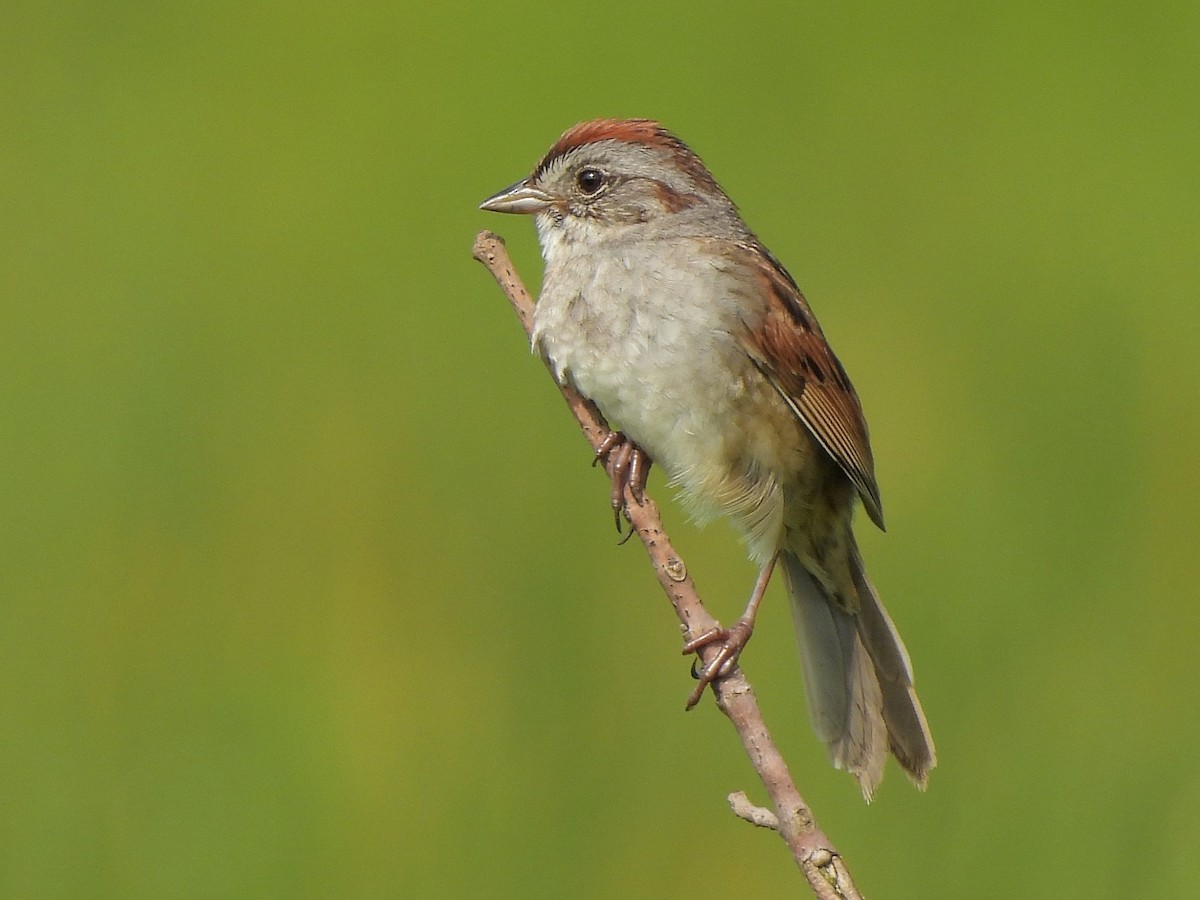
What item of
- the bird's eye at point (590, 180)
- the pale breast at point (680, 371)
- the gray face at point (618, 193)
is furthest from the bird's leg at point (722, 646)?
the bird's eye at point (590, 180)

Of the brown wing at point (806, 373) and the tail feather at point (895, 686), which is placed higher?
the brown wing at point (806, 373)

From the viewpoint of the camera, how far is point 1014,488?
5.18 m

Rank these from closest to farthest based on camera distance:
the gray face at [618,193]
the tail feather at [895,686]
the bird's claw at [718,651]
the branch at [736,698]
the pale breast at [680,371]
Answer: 1. the branch at [736,698]
2. the bird's claw at [718,651]
3. the pale breast at [680,371]
4. the tail feather at [895,686]
5. the gray face at [618,193]

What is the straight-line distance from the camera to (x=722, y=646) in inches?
131

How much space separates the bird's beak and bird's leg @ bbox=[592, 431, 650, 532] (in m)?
0.55

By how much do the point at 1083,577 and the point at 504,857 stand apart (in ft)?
5.47

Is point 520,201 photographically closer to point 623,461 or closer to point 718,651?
point 623,461

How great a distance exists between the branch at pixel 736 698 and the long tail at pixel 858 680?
0.58 meters

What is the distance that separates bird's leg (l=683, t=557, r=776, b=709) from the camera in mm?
3064

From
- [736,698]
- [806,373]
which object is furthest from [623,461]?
[736,698]

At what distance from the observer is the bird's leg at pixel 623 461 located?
11.9 feet

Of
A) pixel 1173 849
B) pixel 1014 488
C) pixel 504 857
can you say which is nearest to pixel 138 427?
pixel 504 857

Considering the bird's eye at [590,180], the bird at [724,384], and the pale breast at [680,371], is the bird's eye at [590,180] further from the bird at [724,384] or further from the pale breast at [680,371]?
the pale breast at [680,371]

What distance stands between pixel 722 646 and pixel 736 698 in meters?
0.50
